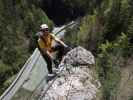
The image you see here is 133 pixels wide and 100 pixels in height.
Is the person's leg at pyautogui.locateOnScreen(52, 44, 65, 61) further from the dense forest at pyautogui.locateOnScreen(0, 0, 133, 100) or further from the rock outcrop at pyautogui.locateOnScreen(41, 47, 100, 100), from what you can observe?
the dense forest at pyautogui.locateOnScreen(0, 0, 133, 100)

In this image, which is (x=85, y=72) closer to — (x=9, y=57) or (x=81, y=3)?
(x=9, y=57)

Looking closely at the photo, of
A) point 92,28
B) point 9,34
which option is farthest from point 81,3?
point 92,28

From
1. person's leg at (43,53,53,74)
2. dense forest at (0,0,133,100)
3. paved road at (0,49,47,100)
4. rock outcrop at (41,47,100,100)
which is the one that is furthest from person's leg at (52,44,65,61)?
paved road at (0,49,47,100)

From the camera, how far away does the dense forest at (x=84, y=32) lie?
8.58 m

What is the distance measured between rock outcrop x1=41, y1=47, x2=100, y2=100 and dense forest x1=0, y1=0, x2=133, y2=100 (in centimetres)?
34

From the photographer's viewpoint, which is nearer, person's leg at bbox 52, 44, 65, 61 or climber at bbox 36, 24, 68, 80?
climber at bbox 36, 24, 68, 80

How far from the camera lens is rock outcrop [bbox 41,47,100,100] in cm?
870

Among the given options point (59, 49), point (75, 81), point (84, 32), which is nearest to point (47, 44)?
point (59, 49)

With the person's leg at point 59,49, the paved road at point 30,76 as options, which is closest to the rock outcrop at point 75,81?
the person's leg at point 59,49

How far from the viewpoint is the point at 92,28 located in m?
13.6

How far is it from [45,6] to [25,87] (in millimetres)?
21236

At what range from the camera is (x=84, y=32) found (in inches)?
543

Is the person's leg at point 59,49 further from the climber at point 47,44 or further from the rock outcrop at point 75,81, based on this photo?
the rock outcrop at point 75,81

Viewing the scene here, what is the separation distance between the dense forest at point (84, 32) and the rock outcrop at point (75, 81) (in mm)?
341
